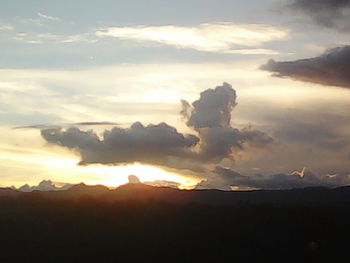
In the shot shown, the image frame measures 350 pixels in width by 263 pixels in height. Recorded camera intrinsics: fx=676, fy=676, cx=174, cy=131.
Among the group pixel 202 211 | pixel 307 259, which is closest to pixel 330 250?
pixel 307 259

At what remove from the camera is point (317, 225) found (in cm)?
10400

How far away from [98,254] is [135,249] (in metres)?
6.48

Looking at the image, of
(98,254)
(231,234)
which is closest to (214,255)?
(231,234)

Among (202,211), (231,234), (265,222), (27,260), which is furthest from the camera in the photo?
(202,211)

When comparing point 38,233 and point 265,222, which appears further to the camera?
point 265,222

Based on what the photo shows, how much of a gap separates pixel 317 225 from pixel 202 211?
74.9 ft

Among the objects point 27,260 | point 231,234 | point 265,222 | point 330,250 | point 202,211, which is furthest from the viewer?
point 202,211

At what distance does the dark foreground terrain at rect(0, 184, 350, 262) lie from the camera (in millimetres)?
91250

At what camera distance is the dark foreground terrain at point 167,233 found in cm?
9125

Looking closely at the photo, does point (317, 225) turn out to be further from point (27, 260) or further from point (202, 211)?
point (27, 260)

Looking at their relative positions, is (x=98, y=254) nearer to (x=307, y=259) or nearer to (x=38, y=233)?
(x=38, y=233)

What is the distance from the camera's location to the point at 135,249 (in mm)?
94562

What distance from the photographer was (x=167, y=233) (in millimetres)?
102062

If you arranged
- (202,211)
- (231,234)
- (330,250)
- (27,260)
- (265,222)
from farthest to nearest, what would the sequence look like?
1. (202,211)
2. (265,222)
3. (231,234)
4. (330,250)
5. (27,260)
